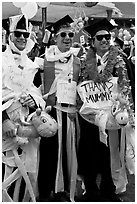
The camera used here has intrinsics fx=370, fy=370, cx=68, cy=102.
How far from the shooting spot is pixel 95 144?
3.78 m

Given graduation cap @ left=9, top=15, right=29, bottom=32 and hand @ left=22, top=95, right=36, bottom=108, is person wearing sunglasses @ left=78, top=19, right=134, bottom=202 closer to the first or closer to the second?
hand @ left=22, top=95, right=36, bottom=108

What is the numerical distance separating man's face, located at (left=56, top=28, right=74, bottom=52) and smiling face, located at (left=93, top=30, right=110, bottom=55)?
0.27 meters

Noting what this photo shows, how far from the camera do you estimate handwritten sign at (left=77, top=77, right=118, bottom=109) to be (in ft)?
11.6

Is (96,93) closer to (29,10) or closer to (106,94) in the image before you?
(106,94)

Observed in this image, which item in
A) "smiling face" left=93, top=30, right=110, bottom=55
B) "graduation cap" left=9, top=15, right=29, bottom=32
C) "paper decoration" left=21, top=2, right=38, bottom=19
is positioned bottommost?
"smiling face" left=93, top=30, right=110, bottom=55

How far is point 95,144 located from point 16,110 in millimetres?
954

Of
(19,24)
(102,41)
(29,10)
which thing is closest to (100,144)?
(102,41)

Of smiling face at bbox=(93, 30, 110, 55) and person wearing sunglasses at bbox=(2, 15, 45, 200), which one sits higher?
smiling face at bbox=(93, 30, 110, 55)

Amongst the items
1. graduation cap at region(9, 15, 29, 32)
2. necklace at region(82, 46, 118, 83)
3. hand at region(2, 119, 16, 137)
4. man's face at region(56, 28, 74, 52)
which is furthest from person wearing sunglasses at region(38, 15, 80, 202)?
hand at region(2, 119, 16, 137)

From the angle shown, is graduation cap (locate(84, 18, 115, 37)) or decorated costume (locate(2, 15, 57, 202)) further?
graduation cap (locate(84, 18, 115, 37))

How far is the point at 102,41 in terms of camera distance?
3.71 meters

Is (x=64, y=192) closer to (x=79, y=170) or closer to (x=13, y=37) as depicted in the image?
(x=79, y=170)

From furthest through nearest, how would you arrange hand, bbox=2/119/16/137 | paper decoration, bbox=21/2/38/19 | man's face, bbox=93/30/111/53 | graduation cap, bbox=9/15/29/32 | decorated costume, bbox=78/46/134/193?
paper decoration, bbox=21/2/38/19 → man's face, bbox=93/30/111/53 → graduation cap, bbox=9/15/29/32 → decorated costume, bbox=78/46/134/193 → hand, bbox=2/119/16/137

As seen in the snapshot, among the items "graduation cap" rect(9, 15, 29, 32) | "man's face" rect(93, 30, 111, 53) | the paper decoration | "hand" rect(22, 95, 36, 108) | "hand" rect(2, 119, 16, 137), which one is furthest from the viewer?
the paper decoration
